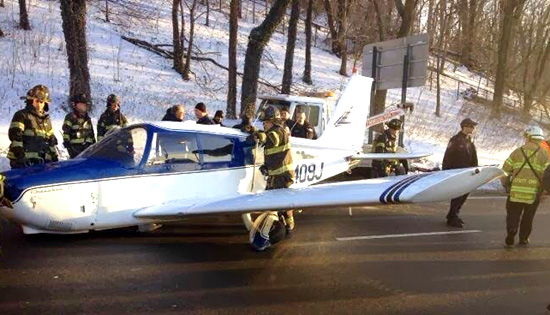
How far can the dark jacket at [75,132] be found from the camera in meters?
8.52

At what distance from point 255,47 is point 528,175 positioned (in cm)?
1036

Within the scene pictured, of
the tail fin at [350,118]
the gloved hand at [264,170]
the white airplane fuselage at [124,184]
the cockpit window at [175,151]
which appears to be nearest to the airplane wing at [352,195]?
the white airplane fuselage at [124,184]

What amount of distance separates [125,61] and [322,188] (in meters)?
20.1

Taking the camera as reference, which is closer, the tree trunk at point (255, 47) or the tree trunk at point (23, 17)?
the tree trunk at point (255, 47)

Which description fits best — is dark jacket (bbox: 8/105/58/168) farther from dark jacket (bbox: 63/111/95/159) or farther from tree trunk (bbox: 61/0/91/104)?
tree trunk (bbox: 61/0/91/104)

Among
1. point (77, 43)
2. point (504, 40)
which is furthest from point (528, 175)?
point (504, 40)

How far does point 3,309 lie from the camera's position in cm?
456

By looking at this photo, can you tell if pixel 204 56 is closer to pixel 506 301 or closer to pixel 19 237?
pixel 19 237

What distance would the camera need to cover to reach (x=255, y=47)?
15.9 metres

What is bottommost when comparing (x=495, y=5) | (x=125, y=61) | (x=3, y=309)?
(x=3, y=309)

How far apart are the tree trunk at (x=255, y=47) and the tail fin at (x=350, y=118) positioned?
563 centimetres

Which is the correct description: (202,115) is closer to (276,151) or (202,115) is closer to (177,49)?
(276,151)

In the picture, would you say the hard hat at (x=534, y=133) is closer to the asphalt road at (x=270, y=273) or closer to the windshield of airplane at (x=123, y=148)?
the asphalt road at (x=270, y=273)

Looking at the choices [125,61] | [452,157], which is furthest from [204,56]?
[452,157]
